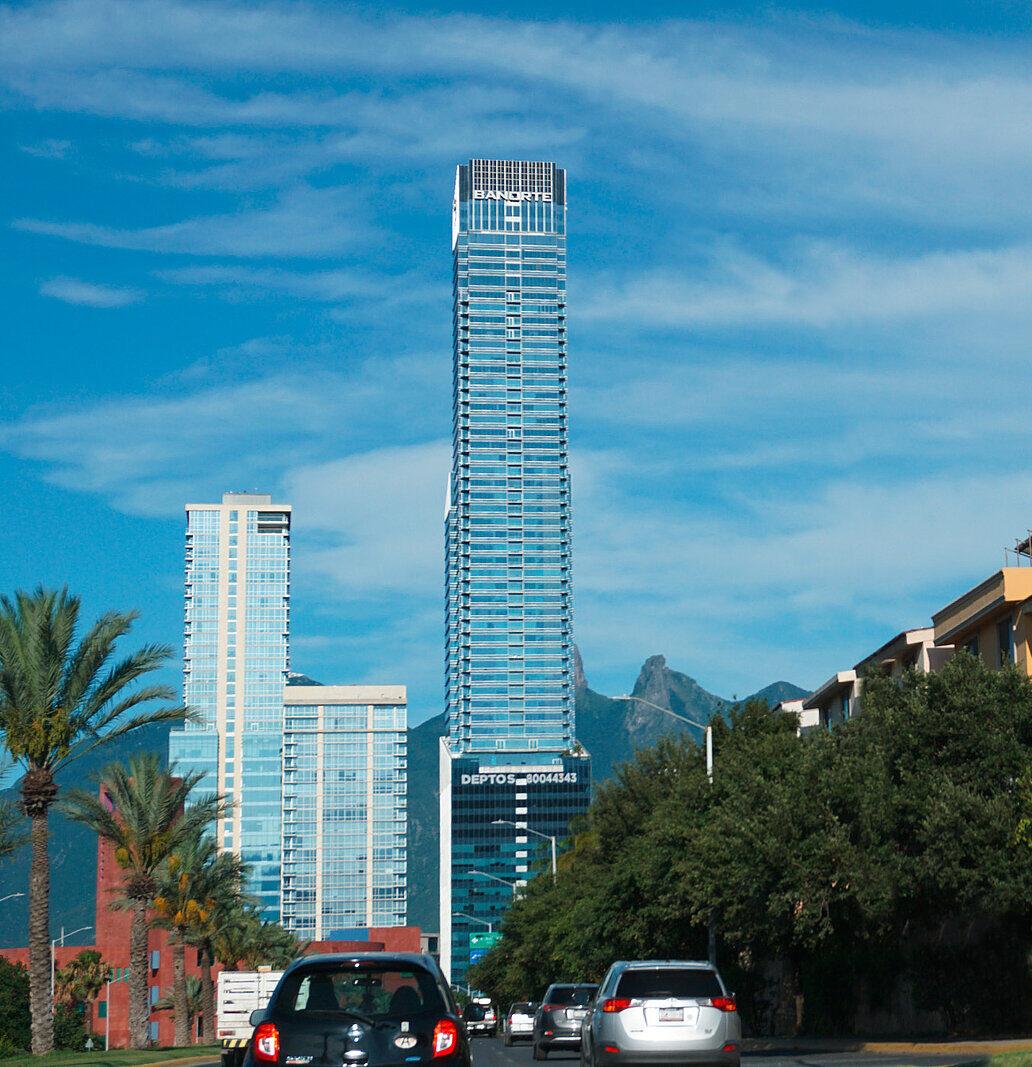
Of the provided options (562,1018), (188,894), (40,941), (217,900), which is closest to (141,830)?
(188,894)

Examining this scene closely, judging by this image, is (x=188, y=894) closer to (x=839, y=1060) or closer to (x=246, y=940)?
(x=246, y=940)

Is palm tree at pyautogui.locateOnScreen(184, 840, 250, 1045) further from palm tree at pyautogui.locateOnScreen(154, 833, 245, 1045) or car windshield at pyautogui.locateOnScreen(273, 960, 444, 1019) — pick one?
car windshield at pyautogui.locateOnScreen(273, 960, 444, 1019)

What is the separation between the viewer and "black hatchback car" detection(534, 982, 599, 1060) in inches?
1369

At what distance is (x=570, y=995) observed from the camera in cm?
3550

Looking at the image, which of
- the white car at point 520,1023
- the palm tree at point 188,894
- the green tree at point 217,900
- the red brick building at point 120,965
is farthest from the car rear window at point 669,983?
the red brick building at point 120,965

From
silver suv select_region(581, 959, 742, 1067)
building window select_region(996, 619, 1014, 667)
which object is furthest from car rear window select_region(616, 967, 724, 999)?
building window select_region(996, 619, 1014, 667)

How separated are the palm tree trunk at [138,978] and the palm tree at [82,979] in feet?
202

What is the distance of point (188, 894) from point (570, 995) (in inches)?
1079

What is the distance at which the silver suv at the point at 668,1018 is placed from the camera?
1944 centimetres

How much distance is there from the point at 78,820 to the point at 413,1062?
3857cm

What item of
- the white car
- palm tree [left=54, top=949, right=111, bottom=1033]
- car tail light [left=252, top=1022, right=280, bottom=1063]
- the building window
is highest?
the building window

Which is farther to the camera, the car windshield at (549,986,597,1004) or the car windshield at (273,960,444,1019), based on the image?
→ the car windshield at (549,986,597,1004)

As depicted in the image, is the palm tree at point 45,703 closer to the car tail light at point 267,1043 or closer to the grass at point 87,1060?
the grass at point 87,1060

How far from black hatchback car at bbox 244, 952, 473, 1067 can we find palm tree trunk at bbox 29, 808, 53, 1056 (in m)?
26.0
